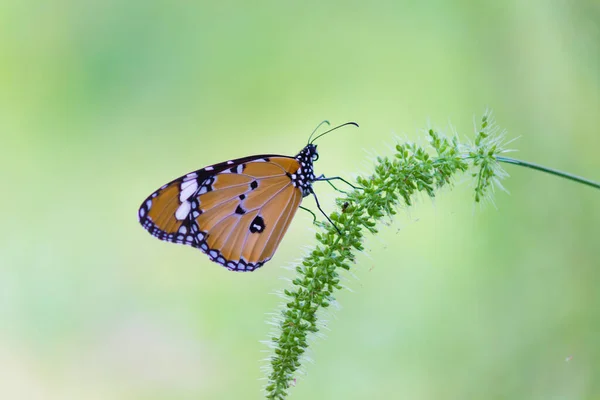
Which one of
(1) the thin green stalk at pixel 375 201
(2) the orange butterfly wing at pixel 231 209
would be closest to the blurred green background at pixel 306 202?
(2) the orange butterfly wing at pixel 231 209

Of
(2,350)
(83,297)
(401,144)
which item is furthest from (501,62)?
(2,350)

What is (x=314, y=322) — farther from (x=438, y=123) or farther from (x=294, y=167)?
(x=438, y=123)

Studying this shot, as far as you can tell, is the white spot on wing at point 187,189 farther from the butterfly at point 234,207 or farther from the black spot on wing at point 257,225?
the black spot on wing at point 257,225

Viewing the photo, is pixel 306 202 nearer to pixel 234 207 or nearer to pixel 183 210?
pixel 234 207

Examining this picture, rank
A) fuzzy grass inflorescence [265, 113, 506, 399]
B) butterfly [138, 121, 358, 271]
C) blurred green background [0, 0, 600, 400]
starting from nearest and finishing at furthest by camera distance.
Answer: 1. fuzzy grass inflorescence [265, 113, 506, 399]
2. butterfly [138, 121, 358, 271]
3. blurred green background [0, 0, 600, 400]

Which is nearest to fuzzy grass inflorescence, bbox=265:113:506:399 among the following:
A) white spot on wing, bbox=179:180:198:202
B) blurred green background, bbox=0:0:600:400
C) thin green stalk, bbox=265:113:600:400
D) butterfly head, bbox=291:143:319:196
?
thin green stalk, bbox=265:113:600:400

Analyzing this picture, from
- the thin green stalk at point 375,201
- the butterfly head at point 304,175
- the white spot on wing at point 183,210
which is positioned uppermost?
the butterfly head at point 304,175

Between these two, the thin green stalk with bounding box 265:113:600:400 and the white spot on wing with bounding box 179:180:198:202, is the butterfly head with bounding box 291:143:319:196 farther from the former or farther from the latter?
the thin green stalk with bounding box 265:113:600:400
